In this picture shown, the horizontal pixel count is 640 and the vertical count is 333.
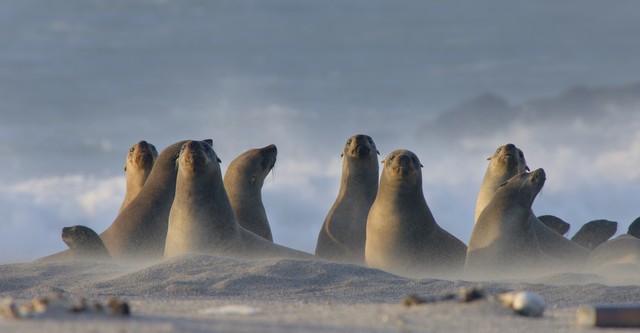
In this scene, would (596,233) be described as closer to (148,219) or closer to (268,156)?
(268,156)

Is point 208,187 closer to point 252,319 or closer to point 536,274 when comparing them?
point 536,274

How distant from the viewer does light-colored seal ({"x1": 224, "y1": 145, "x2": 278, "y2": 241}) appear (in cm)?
1580

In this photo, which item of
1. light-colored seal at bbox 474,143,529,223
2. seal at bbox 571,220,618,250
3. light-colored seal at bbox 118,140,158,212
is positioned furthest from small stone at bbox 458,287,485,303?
light-colored seal at bbox 118,140,158,212

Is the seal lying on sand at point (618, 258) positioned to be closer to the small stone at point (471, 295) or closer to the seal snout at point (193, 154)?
the seal snout at point (193, 154)

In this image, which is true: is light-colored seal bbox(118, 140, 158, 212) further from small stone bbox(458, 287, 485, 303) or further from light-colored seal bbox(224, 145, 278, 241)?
small stone bbox(458, 287, 485, 303)

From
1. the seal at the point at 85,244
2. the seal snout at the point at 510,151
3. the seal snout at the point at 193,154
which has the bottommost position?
the seal at the point at 85,244

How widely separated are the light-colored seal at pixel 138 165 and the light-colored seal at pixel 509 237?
5.63 meters

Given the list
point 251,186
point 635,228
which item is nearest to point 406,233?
point 251,186

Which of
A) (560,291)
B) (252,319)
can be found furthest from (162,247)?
(252,319)

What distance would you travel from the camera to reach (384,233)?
527 inches

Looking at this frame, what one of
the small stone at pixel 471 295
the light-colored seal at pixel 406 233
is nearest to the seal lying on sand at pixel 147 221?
the light-colored seal at pixel 406 233

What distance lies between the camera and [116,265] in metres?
13.3

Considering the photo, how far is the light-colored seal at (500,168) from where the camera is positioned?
49.9 feet

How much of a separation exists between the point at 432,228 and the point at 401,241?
426mm
